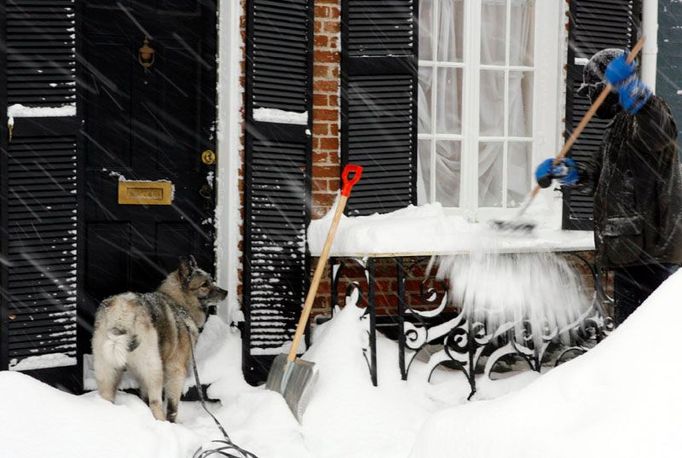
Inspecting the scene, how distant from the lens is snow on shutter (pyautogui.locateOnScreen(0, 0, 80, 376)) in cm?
518

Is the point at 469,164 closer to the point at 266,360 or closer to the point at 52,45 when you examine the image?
the point at 266,360

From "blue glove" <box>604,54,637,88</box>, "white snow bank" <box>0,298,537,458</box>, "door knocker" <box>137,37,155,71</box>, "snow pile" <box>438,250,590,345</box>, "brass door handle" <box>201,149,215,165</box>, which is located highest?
"door knocker" <box>137,37,155,71</box>

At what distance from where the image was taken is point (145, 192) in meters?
5.87

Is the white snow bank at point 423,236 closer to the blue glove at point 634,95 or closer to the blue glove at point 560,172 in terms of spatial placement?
the blue glove at point 560,172

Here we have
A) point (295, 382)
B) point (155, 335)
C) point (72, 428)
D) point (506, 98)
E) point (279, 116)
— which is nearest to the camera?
point (72, 428)

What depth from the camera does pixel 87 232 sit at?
579 cm

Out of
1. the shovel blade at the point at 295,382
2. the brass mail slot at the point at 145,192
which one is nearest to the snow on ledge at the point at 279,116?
the brass mail slot at the point at 145,192

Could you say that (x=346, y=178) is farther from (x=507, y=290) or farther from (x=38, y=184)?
(x=38, y=184)

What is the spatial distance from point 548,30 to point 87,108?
326cm

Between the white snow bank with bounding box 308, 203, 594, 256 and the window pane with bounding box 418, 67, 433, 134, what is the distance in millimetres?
641

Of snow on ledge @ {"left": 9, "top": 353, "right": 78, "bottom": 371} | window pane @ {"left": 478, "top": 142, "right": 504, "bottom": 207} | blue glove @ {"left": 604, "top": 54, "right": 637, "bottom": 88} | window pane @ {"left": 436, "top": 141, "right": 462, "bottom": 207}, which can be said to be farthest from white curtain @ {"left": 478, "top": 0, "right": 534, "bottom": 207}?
snow on ledge @ {"left": 9, "top": 353, "right": 78, "bottom": 371}

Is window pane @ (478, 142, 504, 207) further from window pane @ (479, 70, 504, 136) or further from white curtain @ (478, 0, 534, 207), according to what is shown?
window pane @ (479, 70, 504, 136)

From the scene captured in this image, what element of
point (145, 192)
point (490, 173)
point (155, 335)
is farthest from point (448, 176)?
point (155, 335)

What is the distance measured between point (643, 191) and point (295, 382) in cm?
219
